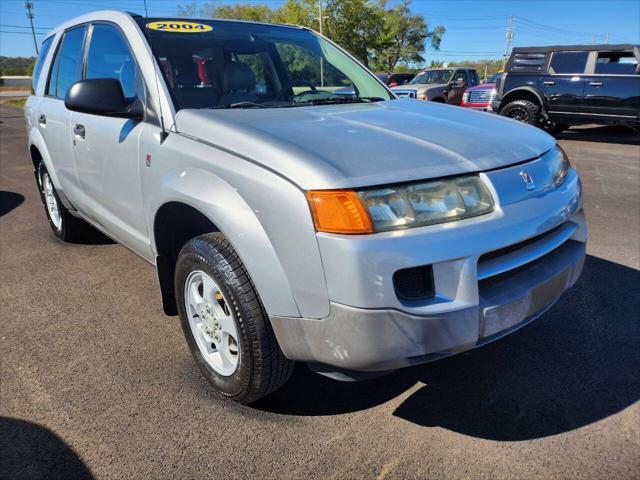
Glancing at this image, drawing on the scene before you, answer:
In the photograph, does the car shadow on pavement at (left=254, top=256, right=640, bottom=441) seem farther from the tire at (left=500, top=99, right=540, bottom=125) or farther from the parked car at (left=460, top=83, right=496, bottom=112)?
the parked car at (left=460, top=83, right=496, bottom=112)

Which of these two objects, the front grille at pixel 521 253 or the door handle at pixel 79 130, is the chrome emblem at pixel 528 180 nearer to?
the front grille at pixel 521 253

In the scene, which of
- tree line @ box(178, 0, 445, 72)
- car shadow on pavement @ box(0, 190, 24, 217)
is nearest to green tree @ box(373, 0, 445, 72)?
tree line @ box(178, 0, 445, 72)

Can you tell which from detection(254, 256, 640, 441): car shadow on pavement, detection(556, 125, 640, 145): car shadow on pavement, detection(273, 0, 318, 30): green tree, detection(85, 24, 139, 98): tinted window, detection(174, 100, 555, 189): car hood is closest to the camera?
detection(174, 100, 555, 189): car hood

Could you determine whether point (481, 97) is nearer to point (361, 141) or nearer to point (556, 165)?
point (556, 165)

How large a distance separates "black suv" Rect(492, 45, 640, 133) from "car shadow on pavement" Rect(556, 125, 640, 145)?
85 centimetres

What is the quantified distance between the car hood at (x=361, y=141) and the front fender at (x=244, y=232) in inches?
6.9

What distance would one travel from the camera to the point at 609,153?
32.2 feet

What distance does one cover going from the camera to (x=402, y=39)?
182 ft

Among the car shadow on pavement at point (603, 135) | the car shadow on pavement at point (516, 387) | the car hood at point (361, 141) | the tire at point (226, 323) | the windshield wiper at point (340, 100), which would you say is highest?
the windshield wiper at point (340, 100)

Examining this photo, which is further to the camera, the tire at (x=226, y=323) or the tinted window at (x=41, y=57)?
the tinted window at (x=41, y=57)

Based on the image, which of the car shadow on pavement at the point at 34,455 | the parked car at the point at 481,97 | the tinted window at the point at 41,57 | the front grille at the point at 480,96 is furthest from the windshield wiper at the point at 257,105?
the front grille at the point at 480,96

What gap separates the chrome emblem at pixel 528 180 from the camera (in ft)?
6.76

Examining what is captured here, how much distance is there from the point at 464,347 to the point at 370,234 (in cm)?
57

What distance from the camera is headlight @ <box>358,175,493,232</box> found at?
5.73ft
